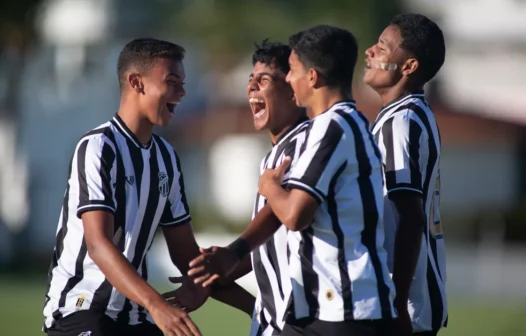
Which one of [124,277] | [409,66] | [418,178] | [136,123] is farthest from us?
[409,66]

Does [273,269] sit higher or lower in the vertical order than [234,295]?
higher

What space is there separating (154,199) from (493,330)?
414 inches

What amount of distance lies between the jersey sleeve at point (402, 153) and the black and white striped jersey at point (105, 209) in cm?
145

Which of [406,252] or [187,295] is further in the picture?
[187,295]

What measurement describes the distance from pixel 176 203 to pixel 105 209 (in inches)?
36.7

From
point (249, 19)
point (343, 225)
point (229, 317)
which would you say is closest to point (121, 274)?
point (343, 225)

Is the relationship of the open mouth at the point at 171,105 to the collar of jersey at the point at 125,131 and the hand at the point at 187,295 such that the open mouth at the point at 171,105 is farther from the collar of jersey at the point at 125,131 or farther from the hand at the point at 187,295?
the hand at the point at 187,295

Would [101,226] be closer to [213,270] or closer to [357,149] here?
[213,270]

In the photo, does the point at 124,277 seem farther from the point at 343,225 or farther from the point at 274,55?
the point at 274,55

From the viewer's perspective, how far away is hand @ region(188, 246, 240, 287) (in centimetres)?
584

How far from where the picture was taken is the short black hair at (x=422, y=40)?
7023 mm

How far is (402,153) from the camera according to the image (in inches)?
259

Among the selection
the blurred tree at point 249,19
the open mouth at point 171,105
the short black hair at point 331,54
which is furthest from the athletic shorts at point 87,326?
the blurred tree at point 249,19

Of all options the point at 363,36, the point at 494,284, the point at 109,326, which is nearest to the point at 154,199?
the point at 109,326
